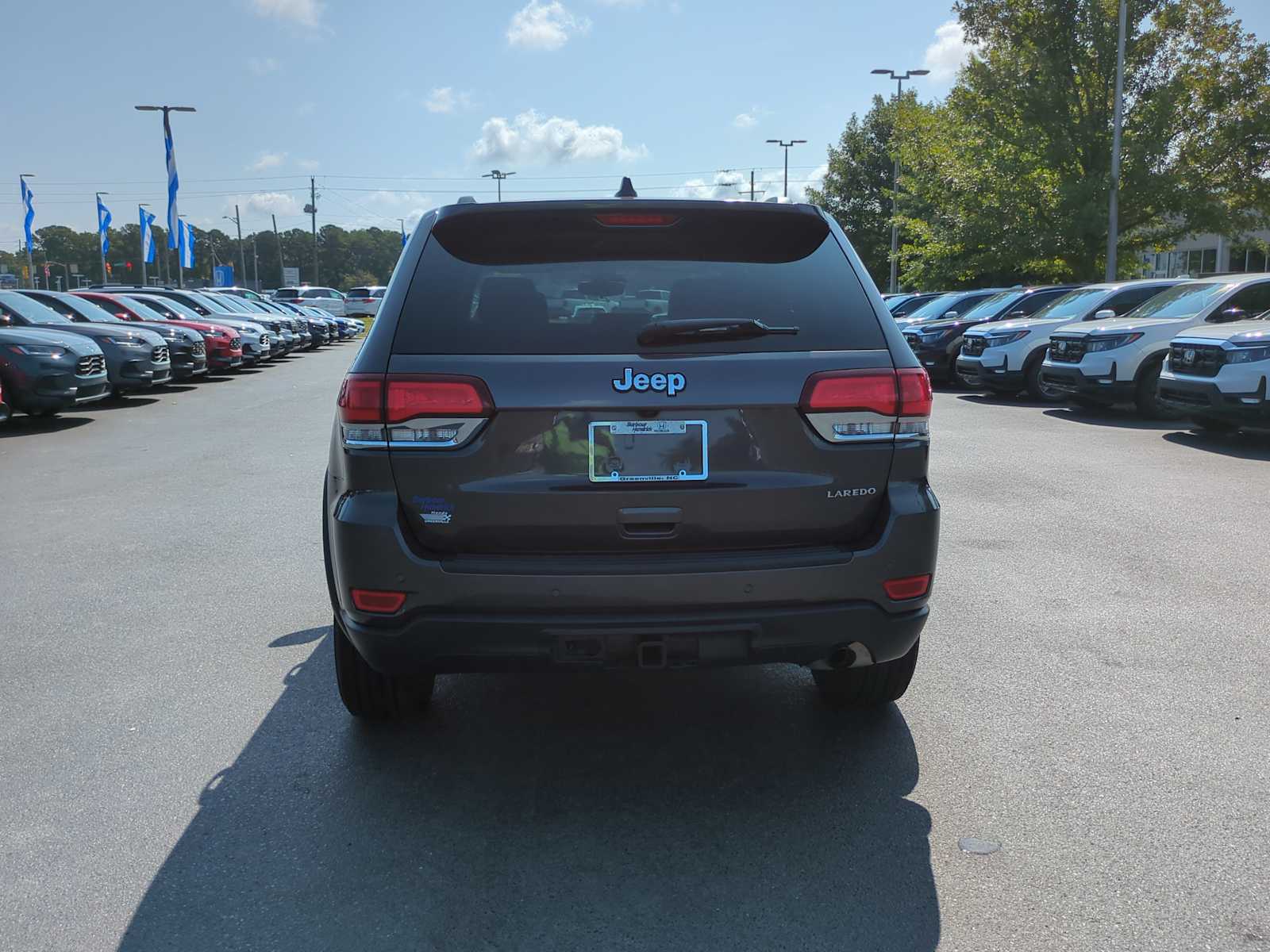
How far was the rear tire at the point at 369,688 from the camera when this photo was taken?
384 cm

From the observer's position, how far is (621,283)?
11.4 ft

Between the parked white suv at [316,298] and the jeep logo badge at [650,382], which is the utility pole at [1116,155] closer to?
the jeep logo badge at [650,382]

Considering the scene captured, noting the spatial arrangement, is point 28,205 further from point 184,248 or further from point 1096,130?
point 1096,130

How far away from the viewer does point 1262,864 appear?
3.05 metres

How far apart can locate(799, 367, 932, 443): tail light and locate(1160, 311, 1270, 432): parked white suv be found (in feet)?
30.1

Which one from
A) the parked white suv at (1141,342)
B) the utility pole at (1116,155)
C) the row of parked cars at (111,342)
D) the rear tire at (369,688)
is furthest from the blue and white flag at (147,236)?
the rear tire at (369,688)

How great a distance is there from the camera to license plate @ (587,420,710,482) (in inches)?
127

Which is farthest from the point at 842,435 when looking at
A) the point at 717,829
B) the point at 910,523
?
the point at 717,829

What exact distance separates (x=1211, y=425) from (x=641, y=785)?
1123cm

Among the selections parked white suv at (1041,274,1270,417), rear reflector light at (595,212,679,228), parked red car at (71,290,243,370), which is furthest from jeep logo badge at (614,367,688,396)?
parked red car at (71,290,243,370)

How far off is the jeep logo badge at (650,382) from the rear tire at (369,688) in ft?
4.21

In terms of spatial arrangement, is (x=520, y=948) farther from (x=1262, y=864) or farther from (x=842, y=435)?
(x=1262, y=864)

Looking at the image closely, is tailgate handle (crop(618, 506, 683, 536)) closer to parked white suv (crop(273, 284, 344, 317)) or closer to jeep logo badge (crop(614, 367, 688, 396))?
jeep logo badge (crop(614, 367, 688, 396))

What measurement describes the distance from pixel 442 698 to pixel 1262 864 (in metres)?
2.76
